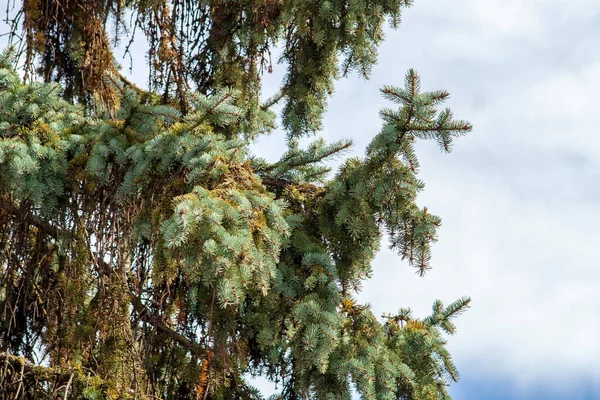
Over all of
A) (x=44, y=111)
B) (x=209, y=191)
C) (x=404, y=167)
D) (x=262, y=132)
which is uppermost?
(x=262, y=132)

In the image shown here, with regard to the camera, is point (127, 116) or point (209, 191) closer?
point (209, 191)

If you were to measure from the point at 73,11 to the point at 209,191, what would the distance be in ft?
7.90

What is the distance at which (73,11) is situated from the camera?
5.94 metres

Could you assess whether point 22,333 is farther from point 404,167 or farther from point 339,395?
point 404,167

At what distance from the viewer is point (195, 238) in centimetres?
388

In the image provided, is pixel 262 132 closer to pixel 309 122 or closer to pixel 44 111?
pixel 309 122

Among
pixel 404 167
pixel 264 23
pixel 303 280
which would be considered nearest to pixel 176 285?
pixel 303 280

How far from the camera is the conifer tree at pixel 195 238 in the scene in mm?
4340

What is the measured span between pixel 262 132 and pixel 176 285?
1.81 metres

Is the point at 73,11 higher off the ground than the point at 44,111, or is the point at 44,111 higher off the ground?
the point at 73,11

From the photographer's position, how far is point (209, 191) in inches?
162

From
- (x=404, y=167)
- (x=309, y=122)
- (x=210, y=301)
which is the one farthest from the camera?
(x=309, y=122)

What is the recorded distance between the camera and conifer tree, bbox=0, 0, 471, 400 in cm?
434

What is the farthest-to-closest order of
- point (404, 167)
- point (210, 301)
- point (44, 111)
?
point (44, 111)
point (404, 167)
point (210, 301)
